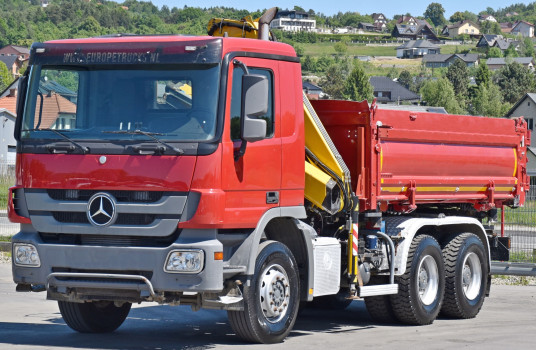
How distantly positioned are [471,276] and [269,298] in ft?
15.3

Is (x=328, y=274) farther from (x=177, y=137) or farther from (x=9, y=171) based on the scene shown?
(x=9, y=171)

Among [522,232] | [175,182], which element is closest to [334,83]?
[522,232]

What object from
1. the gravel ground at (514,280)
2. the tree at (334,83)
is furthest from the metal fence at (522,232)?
the tree at (334,83)

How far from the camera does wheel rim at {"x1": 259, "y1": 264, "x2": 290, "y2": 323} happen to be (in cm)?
1084

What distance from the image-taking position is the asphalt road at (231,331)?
1119 cm

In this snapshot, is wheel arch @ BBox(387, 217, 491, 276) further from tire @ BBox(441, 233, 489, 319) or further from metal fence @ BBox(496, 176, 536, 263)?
metal fence @ BBox(496, 176, 536, 263)

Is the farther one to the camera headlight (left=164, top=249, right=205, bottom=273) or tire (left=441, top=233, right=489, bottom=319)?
tire (left=441, top=233, right=489, bottom=319)

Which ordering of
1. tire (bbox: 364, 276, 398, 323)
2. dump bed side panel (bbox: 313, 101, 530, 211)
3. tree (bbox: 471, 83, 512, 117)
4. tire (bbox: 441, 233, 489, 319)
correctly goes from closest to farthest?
dump bed side panel (bbox: 313, 101, 530, 211)
tire (bbox: 364, 276, 398, 323)
tire (bbox: 441, 233, 489, 319)
tree (bbox: 471, 83, 512, 117)

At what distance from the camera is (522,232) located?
20000mm

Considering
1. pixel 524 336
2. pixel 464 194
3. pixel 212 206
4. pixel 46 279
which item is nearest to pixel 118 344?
pixel 46 279

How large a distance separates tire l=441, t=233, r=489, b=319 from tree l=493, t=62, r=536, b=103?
490 feet

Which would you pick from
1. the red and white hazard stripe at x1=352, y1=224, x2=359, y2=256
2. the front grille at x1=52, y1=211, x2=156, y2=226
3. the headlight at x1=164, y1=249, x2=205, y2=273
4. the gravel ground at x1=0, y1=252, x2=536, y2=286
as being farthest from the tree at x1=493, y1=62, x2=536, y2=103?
the headlight at x1=164, y1=249, x2=205, y2=273

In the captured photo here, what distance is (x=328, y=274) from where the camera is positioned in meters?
11.9

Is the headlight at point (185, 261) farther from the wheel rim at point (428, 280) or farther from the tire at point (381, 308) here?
the wheel rim at point (428, 280)
